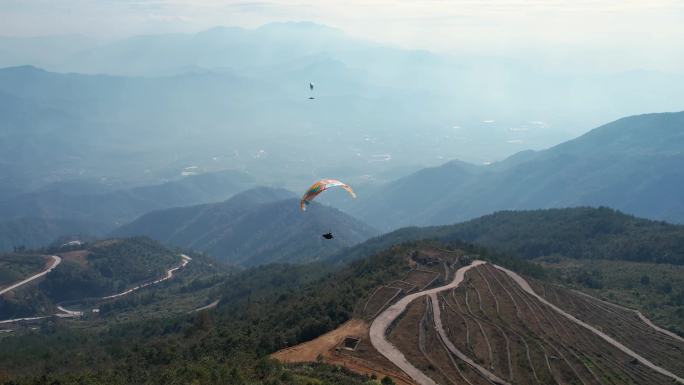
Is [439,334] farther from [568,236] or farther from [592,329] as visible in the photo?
[568,236]

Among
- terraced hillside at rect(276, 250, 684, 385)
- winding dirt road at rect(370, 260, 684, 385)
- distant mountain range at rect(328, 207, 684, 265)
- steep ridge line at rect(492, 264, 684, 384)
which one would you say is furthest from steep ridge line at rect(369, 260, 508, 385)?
distant mountain range at rect(328, 207, 684, 265)

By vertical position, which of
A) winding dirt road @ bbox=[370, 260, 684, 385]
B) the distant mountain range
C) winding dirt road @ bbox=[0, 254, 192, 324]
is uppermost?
winding dirt road @ bbox=[370, 260, 684, 385]

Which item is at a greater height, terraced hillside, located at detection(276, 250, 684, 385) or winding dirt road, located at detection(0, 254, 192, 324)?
terraced hillside, located at detection(276, 250, 684, 385)

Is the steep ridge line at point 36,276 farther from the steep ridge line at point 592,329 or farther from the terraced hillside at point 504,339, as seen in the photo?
the steep ridge line at point 592,329

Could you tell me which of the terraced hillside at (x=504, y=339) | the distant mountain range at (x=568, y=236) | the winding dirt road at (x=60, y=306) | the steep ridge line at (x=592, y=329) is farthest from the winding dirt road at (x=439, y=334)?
the winding dirt road at (x=60, y=306)

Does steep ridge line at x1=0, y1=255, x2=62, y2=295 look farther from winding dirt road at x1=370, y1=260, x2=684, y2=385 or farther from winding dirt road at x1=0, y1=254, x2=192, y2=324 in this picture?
winding dirt road at x1=370, y1=260, x2=684, y2=385

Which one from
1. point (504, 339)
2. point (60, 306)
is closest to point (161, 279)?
point (60, 306)
